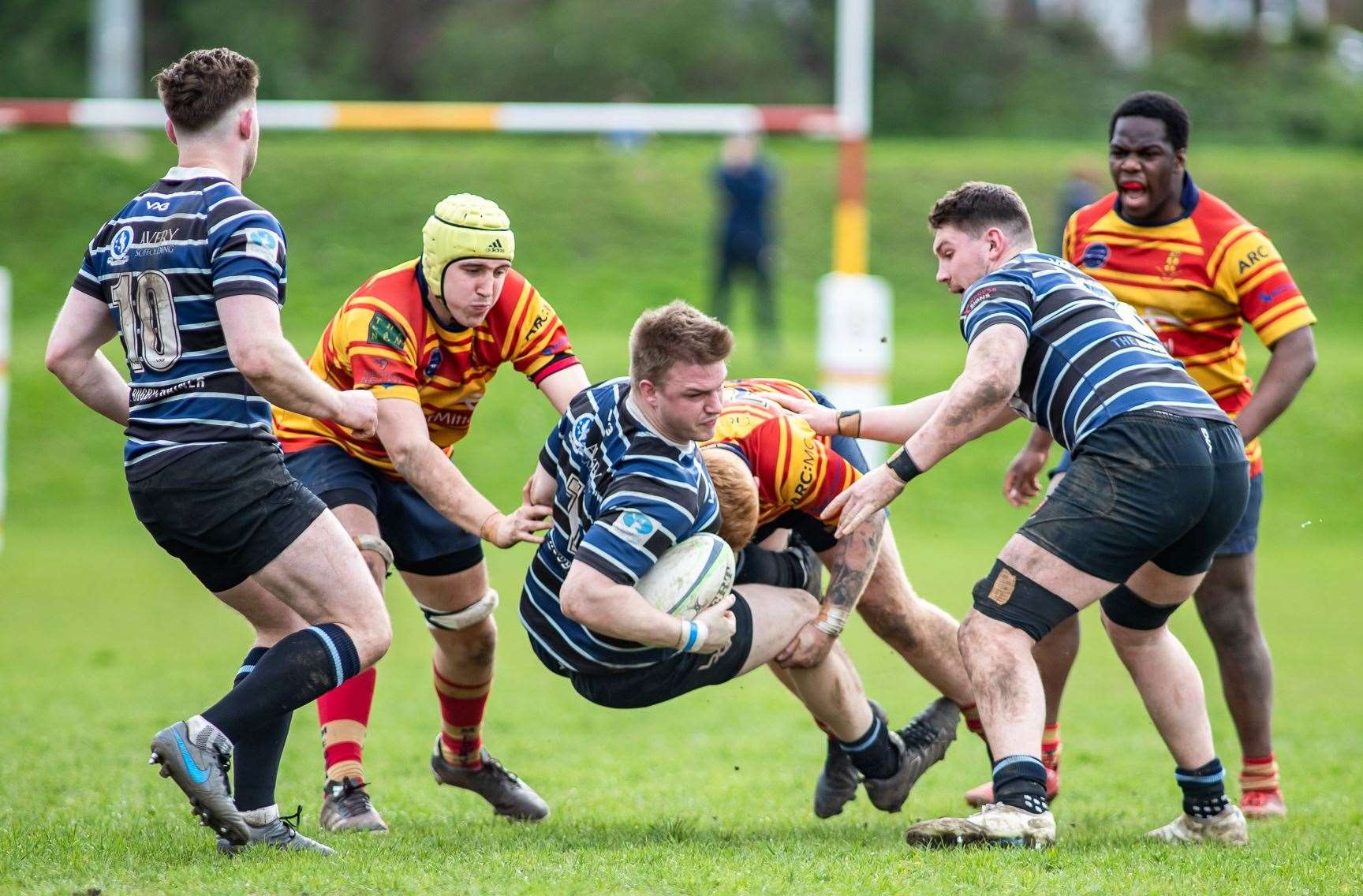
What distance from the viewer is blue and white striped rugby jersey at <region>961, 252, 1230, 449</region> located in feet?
15.4

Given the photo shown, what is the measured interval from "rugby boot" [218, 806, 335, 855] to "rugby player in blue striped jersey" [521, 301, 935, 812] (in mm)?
916

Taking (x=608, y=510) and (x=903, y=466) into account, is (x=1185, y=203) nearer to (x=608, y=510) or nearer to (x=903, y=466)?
(x=903, y=466)

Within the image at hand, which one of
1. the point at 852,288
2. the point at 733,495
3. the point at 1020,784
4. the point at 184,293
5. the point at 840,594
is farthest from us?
the point at 852,288

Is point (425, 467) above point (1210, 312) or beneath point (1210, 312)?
beneath

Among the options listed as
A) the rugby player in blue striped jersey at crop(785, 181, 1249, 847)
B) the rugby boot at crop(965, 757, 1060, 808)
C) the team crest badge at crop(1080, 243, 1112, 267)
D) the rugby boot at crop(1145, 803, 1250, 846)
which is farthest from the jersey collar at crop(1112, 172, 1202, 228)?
the rugby boot at crop(1145, 803, 1250, 846)

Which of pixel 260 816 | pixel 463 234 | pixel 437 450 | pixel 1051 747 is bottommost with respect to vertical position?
pixel 1051 747

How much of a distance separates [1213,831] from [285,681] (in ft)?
9.52

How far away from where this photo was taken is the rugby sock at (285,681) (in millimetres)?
4445

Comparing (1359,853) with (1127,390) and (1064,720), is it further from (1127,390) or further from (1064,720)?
(1064,720)

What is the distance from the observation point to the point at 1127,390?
4.66m

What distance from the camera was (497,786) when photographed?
230 inches

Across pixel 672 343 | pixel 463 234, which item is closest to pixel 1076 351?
pixel 672 343

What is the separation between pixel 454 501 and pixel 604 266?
15878 mm

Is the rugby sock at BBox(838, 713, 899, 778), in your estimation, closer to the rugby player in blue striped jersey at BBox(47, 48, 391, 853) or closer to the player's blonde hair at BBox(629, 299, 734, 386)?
the player's blonde hair at BBox(629, 299, 734, 386)
